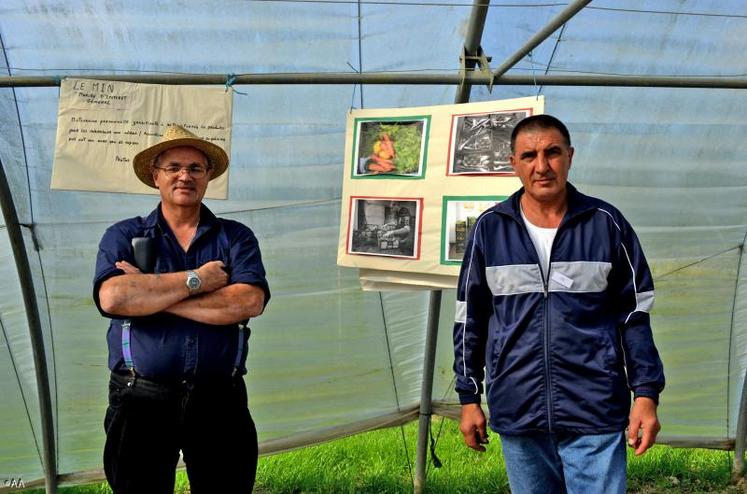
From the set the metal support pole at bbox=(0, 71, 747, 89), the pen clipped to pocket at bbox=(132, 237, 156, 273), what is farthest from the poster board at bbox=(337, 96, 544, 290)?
the pen clipped to pocket at bbox=(132, 237, 156, 273)

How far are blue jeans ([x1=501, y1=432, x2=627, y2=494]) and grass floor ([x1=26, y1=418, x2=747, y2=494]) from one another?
2.54 meters

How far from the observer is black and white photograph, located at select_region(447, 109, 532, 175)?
134 inches

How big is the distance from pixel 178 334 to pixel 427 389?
A: 247 cm

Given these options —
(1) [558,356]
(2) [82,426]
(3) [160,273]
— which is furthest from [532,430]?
(2) [82,426]

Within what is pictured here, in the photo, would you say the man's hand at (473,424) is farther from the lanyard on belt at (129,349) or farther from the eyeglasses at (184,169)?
the eyeglasses at (184,169)

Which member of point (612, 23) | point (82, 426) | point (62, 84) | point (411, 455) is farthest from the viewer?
point (411, 455)

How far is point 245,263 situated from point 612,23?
259cm

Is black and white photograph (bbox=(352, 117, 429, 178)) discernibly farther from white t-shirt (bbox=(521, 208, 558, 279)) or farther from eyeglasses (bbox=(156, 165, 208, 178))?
white t-shirt (bbox=(521, 208, 558, 279))

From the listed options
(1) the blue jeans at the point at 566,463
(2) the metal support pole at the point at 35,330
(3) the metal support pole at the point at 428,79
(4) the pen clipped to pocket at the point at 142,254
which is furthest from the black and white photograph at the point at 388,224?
(2) the metal support pole at the point at 35,330

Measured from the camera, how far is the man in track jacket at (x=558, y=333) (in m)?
2.42

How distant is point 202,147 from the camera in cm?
297

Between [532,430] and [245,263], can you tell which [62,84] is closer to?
[245,263]

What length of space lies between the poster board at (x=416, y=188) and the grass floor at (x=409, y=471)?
6.27 feet

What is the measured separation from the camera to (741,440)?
16.9 ft
